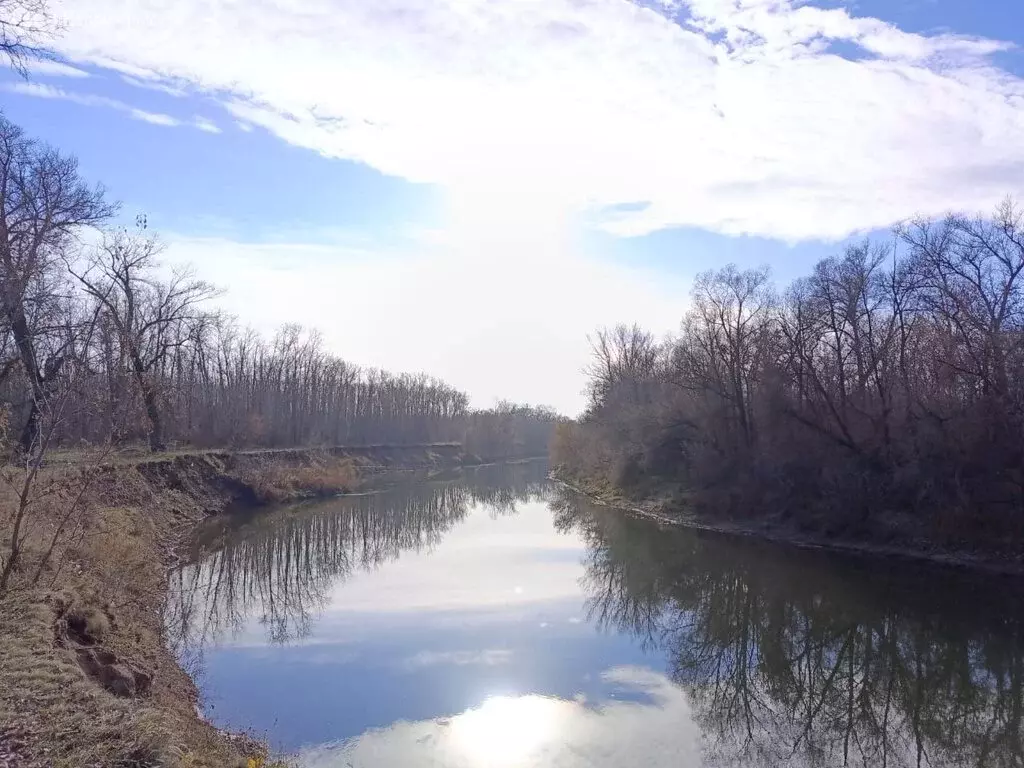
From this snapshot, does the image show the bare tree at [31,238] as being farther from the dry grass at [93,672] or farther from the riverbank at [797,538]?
the riverbank at [797,538]

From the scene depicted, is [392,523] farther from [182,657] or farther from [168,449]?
[182,657]

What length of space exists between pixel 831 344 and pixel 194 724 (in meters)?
30.1

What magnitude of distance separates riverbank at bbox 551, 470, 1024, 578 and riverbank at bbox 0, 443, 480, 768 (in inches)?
845

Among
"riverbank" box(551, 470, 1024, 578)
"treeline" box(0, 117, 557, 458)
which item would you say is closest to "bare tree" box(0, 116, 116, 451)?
"treeline" box(0, 117, 557, 458)

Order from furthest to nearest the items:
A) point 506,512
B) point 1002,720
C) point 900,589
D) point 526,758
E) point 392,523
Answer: point 506,512
point 392,523
point 900,589
point 1002,720
point 526,758

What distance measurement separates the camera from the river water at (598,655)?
11.0m

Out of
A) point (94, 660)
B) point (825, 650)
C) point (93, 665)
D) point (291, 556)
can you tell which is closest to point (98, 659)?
point (94, 660)

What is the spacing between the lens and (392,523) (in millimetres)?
34875

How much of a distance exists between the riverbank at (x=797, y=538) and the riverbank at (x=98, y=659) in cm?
2146

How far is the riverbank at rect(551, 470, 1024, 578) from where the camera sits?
23.0 meters

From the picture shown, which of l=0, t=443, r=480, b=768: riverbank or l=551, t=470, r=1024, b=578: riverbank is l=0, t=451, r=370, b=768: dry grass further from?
l=551, t=470, r=1024, b=578: riverbank

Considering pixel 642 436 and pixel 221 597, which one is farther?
pixel 642 436

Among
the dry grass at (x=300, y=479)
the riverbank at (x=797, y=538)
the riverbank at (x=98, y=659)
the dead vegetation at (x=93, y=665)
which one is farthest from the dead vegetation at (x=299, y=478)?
the dead vegetation at (x=93, y=665)

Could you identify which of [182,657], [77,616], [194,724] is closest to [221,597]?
[182,657]
